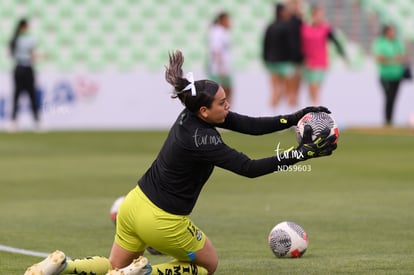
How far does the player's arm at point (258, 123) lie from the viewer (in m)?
7.83

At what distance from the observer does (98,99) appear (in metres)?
26.9

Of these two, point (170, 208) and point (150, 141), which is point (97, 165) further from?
point (170, 208)

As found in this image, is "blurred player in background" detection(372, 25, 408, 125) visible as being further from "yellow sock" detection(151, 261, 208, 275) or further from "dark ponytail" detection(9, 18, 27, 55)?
"yellow sock" detection(151, 261, 208, 275)

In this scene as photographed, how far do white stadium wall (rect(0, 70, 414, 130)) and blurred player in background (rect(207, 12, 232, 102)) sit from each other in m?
1.65

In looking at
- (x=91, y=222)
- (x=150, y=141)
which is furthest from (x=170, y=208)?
(x=150, y=141)

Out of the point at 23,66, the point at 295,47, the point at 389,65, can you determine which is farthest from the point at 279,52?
the point at 23,66

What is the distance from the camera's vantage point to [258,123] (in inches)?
314

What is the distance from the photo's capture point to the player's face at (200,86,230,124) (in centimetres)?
722

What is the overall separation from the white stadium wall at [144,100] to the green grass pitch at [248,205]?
5.51 meters

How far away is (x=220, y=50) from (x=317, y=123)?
59.1 feet

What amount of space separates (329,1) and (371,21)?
4.44 ft

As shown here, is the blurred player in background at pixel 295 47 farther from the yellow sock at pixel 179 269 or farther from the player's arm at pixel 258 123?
the yellow sock at pixel 179 269

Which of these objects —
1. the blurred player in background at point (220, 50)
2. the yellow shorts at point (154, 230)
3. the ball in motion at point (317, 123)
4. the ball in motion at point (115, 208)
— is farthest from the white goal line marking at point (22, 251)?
the blurred player in background at point (220, 50)

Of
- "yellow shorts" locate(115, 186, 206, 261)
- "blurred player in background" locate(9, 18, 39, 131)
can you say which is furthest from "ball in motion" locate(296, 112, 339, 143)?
"blurred player in background" locate(9, 18, 39, 131)
